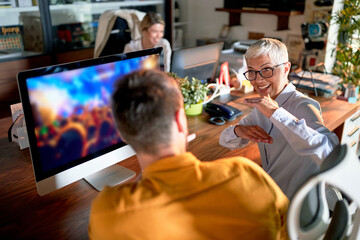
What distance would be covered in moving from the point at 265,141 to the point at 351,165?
0.70 m

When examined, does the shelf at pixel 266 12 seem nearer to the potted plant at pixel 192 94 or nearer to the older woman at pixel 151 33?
the older woman at pixel 151 33

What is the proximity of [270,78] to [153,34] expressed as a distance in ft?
6.09

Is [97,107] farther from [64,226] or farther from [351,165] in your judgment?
[351,165]

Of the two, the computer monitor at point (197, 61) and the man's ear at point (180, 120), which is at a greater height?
the man's ear at point (180, 120)

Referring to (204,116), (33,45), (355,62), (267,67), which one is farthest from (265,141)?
(33,45)

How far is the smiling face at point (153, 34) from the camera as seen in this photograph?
3133 millimetres

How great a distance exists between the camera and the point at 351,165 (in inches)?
31.0

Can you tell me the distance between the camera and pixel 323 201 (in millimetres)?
875

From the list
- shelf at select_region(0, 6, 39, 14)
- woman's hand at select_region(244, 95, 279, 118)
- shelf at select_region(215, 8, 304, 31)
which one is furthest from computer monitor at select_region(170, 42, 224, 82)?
shelf at select_region(0, 6, 39, 14)

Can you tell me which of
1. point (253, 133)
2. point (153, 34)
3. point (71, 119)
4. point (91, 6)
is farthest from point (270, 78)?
point (91, 6)

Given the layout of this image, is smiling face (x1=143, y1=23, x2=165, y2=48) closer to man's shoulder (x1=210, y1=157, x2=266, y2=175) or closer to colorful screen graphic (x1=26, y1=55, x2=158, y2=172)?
colorful screen graphic (x1=26, y1=55, x2=158, y2=172)

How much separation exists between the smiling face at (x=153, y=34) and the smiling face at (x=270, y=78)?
5.75 ft

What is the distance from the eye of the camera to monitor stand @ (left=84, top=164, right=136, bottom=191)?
1.33 meters

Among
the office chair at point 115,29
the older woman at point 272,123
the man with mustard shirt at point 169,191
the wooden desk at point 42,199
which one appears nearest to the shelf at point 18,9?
the office chair at point 115,29
